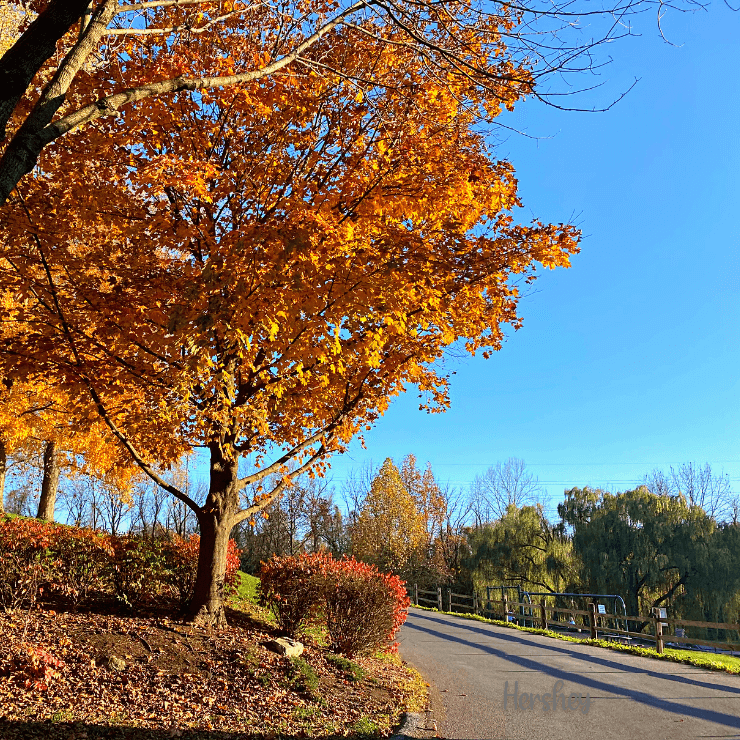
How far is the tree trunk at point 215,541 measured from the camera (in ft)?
25.2

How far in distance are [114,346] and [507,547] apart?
29.2m

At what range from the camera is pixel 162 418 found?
22.0ft

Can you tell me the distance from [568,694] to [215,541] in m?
5.07

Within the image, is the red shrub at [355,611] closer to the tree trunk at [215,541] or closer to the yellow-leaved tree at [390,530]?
the tree trunk at [215,541]

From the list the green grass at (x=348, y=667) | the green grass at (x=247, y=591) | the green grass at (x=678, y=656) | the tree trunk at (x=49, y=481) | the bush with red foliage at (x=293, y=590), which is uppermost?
the tree trunk at (x=49, y=481)

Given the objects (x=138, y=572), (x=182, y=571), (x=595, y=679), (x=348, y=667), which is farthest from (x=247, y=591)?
(x=595, y=679)

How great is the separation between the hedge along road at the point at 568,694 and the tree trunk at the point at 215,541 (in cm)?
309

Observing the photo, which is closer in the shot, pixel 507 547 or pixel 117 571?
pixel 117 571

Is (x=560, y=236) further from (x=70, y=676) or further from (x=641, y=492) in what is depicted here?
(x=641, y=492)

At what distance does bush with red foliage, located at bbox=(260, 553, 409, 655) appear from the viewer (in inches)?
Answer: 330

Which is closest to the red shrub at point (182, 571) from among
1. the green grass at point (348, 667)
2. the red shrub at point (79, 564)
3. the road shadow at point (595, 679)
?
the red shrub at point (79, 564)

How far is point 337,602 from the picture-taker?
8406mm

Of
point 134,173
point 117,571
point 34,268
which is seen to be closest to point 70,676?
point 117,571

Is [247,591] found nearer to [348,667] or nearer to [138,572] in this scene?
[138,572]
